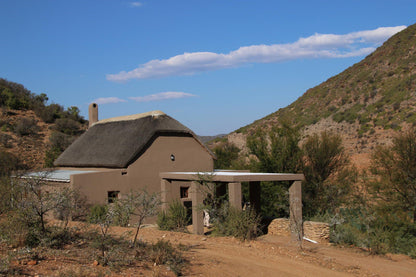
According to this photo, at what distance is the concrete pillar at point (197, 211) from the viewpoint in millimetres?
14211

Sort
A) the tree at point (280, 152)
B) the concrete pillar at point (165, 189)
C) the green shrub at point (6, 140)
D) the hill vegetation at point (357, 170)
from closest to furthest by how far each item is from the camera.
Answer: the hill vegetation at point (357, 170) → the concrete pillar at point (165, 189) → the tree at point (280, 152) → the green shrub at point (6, 140)

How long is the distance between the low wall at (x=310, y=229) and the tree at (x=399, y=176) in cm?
365

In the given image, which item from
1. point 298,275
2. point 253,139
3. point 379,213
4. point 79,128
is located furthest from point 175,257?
point 79,128

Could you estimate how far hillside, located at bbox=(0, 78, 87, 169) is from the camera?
3631cm

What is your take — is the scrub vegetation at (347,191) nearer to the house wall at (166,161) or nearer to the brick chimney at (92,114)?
the house wall at (166,161)

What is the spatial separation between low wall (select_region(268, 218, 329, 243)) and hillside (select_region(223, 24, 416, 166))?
21567mm

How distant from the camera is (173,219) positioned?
14.8m

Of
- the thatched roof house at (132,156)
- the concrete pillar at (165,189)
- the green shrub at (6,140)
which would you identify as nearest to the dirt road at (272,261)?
the concrete pillar at (165,189)

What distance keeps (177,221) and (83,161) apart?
8.83 metres

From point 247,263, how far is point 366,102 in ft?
128

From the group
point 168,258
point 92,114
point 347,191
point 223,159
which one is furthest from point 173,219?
point 223,159

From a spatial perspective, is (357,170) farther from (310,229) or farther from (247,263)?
(247,263)

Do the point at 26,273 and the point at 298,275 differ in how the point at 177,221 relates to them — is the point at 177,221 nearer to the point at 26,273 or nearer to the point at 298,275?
the point at 298,275

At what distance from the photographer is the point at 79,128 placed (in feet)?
150
